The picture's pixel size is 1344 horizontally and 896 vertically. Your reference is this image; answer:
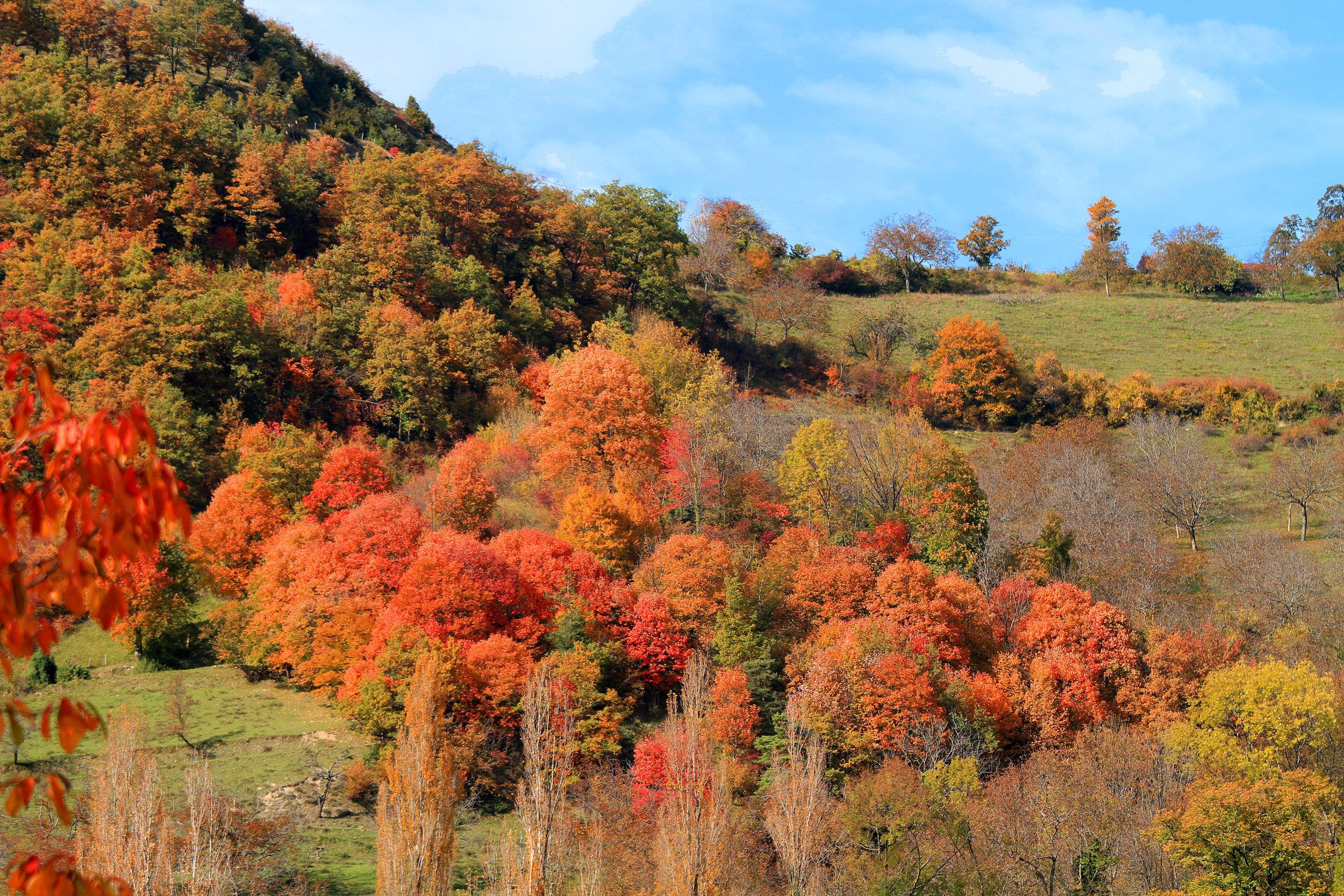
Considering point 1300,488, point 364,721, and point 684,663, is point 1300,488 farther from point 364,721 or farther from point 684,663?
point 364,721

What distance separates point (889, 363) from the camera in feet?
296

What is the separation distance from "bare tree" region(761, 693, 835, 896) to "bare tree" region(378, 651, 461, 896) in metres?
10.1

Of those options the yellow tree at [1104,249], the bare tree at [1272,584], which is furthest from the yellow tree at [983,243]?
the bare tree at [1272,584]

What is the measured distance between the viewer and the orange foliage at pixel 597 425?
5425 cm

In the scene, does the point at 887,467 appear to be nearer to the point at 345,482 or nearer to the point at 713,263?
the point at 345,482

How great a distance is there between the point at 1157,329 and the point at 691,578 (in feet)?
236

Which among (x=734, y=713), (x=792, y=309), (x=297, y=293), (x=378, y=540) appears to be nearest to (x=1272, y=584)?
(x=734, y=713)

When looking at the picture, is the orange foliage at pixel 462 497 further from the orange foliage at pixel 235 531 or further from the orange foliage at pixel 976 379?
the orange foliage at pixel 976 379

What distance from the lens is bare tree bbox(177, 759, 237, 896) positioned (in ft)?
72.5

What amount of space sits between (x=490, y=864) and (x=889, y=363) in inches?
2688

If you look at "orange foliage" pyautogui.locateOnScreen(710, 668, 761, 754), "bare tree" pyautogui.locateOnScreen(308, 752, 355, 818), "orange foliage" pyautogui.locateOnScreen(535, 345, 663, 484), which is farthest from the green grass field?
"bare tree" pyautogui.locateOnScreen(308, 752, 355, 818)

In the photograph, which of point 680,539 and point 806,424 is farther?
point 806,424

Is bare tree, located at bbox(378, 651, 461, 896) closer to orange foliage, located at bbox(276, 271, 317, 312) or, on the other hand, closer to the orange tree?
the orange tree

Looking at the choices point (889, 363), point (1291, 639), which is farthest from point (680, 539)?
point (889, 363)
